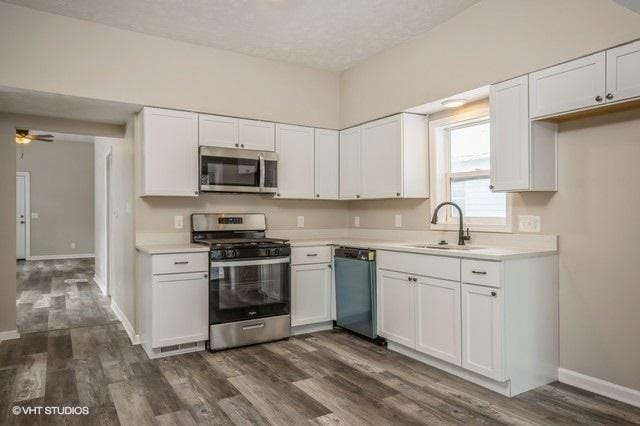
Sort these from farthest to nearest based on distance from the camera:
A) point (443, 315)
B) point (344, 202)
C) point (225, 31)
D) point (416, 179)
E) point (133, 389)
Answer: point (344, 202)
point (416, 179)
point (225, 31)
point (443, 315)
point (133, 389)

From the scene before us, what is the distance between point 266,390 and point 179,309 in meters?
1.14

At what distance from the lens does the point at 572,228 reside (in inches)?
113

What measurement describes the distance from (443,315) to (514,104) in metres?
1.58

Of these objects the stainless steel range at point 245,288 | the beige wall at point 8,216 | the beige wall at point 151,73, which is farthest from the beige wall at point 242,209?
the beige wall at point 8,216

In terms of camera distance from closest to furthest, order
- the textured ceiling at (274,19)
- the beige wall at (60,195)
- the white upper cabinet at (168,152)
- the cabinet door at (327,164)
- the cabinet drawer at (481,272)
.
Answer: the cabinet drawer at (481,272)
the textured ceiling at (274,19)
the white upper cabinet at (168,152)
the cabinet door at (327,164)
the beige wall at (60,195)

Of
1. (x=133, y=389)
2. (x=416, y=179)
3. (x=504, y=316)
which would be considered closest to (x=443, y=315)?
(x=504, y=316)

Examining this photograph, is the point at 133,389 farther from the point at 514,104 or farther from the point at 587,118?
the point at 587,118

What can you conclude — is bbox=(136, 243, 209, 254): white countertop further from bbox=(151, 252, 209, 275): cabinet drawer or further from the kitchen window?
the kitchen window

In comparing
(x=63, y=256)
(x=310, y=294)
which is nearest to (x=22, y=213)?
(x=63, y=256)

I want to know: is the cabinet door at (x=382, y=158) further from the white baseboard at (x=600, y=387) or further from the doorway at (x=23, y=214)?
the doorway at (x=23, y=214)

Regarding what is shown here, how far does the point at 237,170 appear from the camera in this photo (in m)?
4.04

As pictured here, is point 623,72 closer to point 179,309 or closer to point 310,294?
point 310,294

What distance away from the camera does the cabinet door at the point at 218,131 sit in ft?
13.0

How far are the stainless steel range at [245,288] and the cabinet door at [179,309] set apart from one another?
7 centimetres
